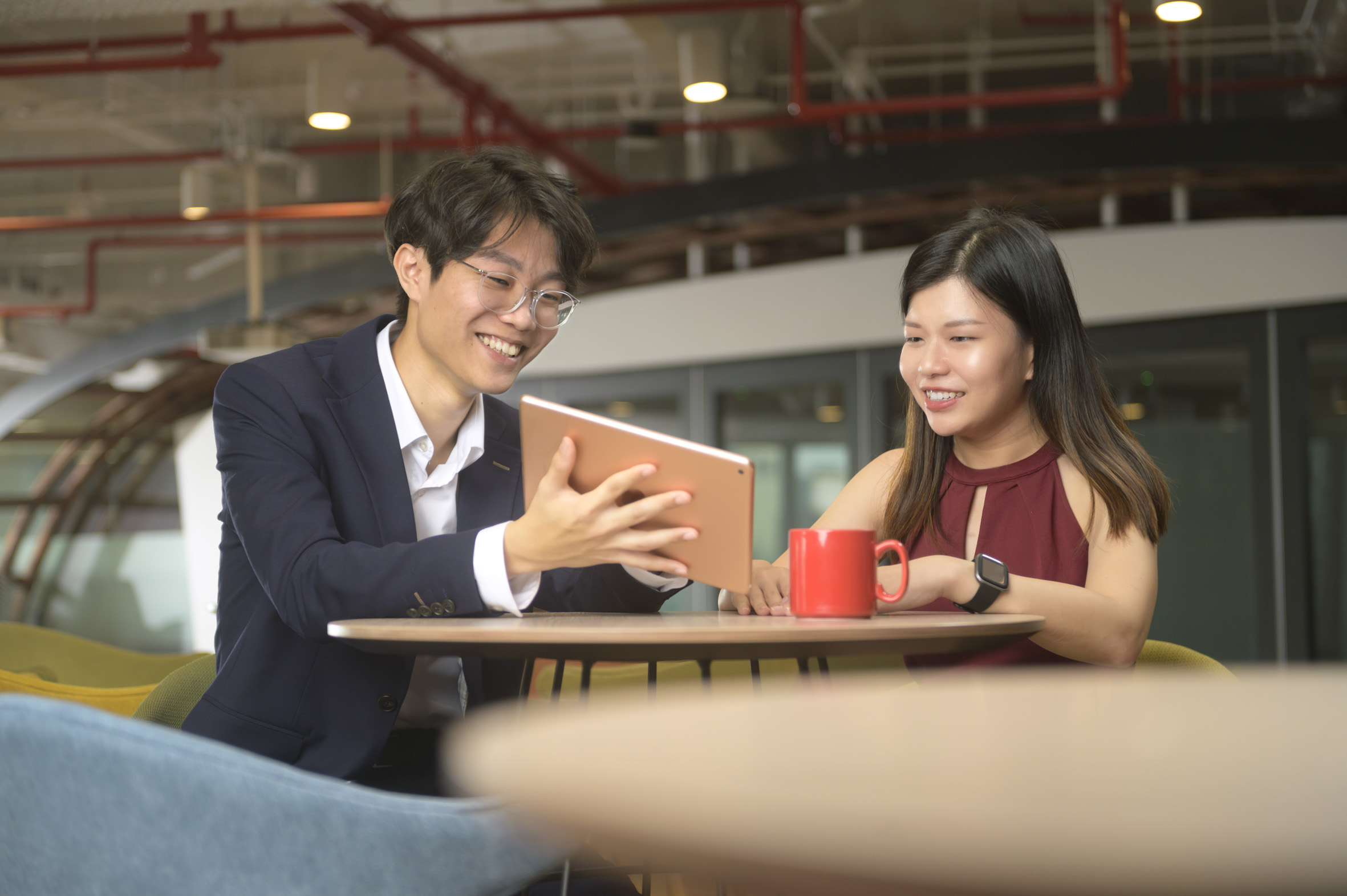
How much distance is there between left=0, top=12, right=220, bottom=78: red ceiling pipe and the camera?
199 inches

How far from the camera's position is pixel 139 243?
356 inches

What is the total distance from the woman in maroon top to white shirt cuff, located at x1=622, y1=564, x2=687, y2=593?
0.10m

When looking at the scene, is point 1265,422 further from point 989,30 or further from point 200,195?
point 200,195

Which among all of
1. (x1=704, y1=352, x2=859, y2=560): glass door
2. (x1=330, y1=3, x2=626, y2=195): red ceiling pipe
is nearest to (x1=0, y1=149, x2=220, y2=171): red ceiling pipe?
(x1=330, y1=3, x2=626, y2=195): red ceiling pipe

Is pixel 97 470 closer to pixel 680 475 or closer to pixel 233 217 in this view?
pixel 233 217

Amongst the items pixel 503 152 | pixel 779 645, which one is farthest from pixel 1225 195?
pixel 779 645

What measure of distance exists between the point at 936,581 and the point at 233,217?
647cm

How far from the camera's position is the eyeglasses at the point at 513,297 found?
1709mm

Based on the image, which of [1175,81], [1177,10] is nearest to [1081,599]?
[1177,10]

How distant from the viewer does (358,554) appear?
129 cm

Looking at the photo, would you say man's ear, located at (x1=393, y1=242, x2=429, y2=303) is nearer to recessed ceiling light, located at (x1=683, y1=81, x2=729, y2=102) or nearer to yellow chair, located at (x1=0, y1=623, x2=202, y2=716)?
yellow chair, located at (x1=0, y1=623, x2=202, y2=716)

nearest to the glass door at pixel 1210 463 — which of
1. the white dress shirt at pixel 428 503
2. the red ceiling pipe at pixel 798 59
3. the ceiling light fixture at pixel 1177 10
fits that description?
the ceiling light fixture at pixel 1177 10

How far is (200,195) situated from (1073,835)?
289 inches

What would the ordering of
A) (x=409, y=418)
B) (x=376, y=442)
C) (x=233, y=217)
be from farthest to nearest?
1. (x=233, y=217)
2. (x=409, y=418)
3. (x=376, y=442)
